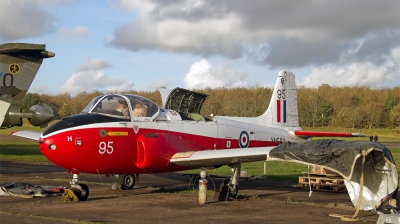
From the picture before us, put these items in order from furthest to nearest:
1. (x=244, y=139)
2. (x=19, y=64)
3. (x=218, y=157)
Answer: (x=19, y=64) → (x=244, y=139) → (x=218, y=157)

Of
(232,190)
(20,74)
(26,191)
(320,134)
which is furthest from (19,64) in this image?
(320,134)

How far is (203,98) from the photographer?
14.9 meters

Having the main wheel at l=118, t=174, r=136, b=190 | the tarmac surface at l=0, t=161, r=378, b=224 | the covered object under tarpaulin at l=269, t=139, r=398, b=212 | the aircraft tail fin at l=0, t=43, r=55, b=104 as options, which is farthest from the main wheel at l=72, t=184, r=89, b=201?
the aircraft tail fin at l=0, t=43, r=55, b=104

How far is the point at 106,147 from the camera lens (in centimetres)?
1162

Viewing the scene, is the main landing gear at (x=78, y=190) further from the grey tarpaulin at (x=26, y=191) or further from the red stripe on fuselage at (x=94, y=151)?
the grey tarpaulin at (x=26, y=191)

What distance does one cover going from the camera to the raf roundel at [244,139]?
14969 mm

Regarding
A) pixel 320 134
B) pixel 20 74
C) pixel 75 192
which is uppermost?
pixel 20 74

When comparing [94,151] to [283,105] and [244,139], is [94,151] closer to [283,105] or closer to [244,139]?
[244,139]

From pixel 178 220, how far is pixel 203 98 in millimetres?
6098

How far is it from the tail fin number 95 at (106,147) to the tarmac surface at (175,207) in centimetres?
121

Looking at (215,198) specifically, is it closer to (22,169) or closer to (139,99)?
(139,99)

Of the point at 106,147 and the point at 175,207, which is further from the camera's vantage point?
the point at 106,147

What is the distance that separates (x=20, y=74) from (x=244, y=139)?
402 inches

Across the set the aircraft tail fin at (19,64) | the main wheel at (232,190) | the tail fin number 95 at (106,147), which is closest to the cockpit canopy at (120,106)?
the tail fin number 95 at (106,147)
